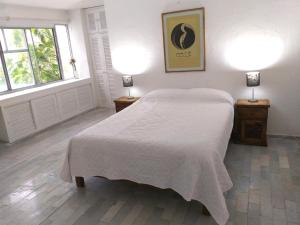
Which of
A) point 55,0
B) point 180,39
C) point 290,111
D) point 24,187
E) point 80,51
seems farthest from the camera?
point 80,51

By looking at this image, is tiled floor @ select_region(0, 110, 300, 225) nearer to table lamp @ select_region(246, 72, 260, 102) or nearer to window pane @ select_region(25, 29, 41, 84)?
table lamp @ select_region(246, 72, 260, 102)

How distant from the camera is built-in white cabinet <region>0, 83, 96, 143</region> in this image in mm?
3871

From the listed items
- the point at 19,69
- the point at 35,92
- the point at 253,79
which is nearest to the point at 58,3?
the point at 19,69

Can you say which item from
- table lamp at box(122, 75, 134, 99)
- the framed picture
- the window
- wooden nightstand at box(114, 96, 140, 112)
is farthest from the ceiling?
wooden nightstand at box(114, 96, 140, 112)

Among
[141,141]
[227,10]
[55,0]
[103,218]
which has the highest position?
[55,0]

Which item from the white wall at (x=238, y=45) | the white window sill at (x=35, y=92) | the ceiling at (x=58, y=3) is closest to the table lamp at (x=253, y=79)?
the white wall at (x=238, y=45)

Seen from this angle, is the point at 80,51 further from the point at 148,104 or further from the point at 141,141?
the point at 141,141

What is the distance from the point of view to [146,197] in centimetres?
229

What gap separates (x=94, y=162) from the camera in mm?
2314

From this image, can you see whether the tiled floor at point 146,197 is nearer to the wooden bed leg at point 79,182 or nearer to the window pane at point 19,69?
the wooden bed leg at point 79,182

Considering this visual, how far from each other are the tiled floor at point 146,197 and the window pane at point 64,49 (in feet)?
9.79

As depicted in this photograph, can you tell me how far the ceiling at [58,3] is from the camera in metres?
4.18

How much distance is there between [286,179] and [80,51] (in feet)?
15.9

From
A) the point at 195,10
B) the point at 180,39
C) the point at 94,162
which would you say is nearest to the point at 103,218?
the point at 94,162
